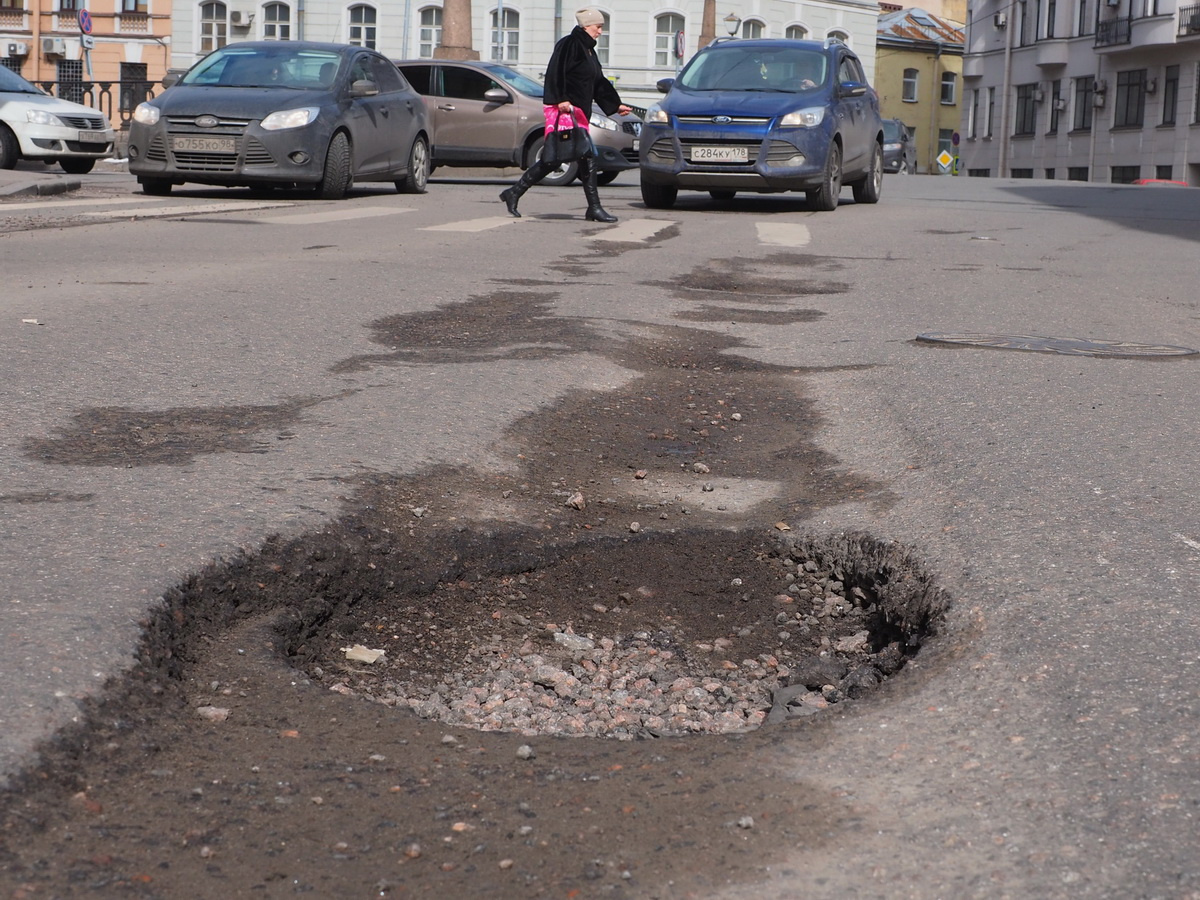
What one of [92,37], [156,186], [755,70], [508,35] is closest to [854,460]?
[755,70]

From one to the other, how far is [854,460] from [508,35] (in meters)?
57.0

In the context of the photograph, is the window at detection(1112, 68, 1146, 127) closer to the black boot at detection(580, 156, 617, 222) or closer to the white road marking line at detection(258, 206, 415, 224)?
the black boot at detection(580, 156, 617, 222)

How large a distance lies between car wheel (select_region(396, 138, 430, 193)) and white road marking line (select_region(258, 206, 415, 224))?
8.15ft

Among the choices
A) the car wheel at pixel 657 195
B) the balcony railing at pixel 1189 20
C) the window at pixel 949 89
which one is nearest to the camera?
the car wheel at pixel 657 195

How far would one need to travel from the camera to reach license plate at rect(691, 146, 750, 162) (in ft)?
48.7

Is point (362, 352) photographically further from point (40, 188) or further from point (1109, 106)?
point (1109, 106)

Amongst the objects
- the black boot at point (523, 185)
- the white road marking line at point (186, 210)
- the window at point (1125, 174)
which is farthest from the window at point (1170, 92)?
the white road marking line at point (186, 210)

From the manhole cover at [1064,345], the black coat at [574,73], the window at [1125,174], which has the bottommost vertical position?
the manhole cover at [1064,345]

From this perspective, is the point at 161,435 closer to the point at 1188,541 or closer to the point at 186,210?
the point at 1188,541

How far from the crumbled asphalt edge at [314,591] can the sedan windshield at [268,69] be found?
1217 centimetres

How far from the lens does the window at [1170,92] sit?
50.4 metres

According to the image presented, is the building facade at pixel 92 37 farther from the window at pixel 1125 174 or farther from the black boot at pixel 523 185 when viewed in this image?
the black boot at pixel 523 185

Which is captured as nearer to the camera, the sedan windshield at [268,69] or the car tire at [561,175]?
the sedan windshield at [268,69]

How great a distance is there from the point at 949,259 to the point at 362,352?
6329 mm
